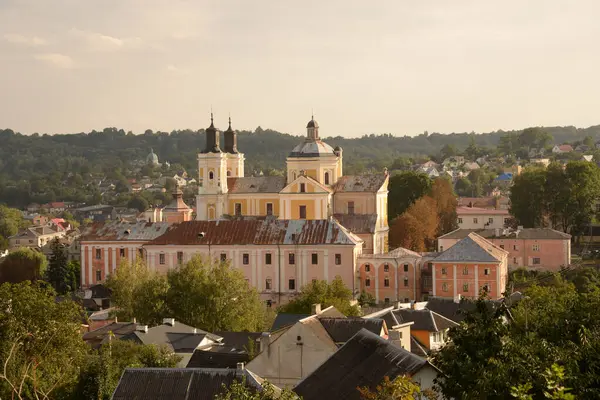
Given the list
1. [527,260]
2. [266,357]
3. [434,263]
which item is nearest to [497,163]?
[527,260]

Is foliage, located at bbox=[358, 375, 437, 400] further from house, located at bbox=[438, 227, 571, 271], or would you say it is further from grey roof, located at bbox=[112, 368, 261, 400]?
house, located at bbox=[438, 227, 571, 271]

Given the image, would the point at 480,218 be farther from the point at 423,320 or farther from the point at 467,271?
the point at 423,320

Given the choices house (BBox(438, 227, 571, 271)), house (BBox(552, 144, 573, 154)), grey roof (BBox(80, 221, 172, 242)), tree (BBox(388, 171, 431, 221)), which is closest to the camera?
house (BBox(438, 227, 571, 271))

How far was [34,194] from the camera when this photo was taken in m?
190

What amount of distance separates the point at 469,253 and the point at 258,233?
1150cm

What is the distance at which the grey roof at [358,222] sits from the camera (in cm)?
6462

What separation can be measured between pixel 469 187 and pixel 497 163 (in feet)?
82.1

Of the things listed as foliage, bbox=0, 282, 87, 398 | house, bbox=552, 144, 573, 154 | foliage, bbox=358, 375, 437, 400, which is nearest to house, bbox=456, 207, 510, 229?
foliage, bbox=0, 282, 87, 398

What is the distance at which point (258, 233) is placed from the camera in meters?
59.1

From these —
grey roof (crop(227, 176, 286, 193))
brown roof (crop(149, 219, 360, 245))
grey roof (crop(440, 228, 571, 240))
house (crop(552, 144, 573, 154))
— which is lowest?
grey roof (crop(440, 228, 571, 240))

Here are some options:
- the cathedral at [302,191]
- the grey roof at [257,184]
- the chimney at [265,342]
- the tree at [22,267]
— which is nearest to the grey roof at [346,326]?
the chimney at [265,342]

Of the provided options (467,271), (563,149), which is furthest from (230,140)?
(563,149)

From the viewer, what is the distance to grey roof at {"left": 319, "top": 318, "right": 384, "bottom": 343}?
2955 cm

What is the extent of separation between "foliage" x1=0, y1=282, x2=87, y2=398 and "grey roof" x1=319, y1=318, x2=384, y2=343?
6.83 meters
